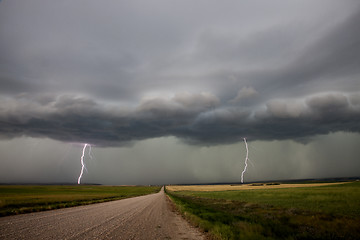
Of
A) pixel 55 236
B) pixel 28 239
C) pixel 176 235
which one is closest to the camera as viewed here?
pixel 28 239

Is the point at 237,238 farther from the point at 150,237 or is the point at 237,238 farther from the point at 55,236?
the point at 55,236

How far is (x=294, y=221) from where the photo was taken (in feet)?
56.9

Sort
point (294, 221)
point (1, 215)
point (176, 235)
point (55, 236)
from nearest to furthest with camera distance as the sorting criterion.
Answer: point (55, 236) < point (176, 235) < point (294, 221) < point (1, 215)

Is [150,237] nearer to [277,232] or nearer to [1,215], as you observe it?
[277,232]

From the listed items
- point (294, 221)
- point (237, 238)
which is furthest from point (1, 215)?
point (294, 221)

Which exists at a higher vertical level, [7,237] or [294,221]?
[7,237]

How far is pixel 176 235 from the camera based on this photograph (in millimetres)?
12234

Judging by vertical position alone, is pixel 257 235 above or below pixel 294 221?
above

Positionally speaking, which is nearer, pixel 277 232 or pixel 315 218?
pixel 277 232

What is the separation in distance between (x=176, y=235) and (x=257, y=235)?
4.64 metres

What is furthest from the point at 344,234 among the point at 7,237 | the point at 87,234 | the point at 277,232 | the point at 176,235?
the point at 7,237

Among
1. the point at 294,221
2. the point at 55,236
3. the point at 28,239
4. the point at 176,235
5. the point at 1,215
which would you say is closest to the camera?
the point at 28,239

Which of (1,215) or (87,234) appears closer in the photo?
(87,234)

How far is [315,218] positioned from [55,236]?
19.9m
